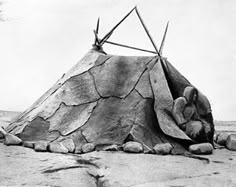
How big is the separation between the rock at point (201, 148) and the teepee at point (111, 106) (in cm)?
13

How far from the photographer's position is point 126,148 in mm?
5668

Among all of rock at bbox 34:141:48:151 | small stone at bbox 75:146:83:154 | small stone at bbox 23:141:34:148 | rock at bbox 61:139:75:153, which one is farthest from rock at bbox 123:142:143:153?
small stone at bbox 23:141:34:148

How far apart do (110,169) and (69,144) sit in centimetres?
110

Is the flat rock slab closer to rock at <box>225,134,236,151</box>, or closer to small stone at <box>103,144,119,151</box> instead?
Result: small stone at <box>103,144,119,151</box>

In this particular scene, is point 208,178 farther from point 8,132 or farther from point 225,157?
point 8,132

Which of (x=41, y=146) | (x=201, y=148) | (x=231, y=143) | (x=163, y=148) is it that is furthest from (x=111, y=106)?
(x=231, y=143)

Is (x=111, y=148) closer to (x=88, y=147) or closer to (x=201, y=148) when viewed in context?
(x=88, y=147)

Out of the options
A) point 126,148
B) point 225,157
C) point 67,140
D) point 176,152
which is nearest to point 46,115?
point 67,140

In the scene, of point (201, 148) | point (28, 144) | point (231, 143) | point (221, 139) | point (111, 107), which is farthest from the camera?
point (221, 139)

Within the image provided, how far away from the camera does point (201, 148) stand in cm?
597

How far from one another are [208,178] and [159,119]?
1.54 metres

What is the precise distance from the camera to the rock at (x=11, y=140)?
589cm

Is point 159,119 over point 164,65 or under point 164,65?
under

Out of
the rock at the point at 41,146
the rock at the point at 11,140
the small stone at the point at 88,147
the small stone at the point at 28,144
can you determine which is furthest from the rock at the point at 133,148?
the rock at the point at 11,140
